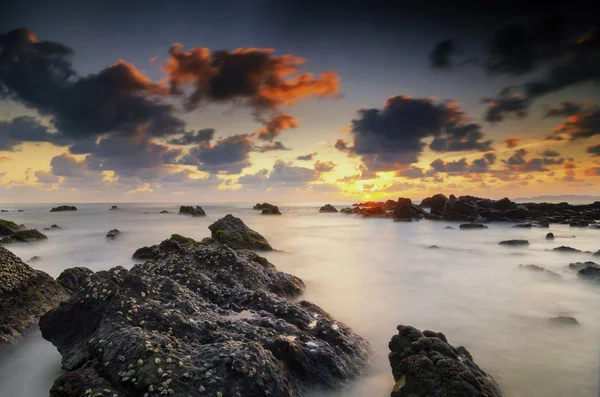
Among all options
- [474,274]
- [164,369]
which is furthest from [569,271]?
[164,369]

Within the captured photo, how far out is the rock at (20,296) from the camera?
7.32m

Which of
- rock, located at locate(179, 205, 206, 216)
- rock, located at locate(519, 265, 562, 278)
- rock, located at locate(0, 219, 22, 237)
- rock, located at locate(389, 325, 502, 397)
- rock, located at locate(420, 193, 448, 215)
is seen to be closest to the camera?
rock, located at locate(389, 325, 502, 397)

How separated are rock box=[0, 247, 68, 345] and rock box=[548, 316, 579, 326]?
13973 mm

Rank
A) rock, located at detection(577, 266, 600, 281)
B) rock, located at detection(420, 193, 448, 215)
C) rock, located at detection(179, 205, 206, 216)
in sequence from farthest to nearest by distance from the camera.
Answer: rock, located at detection(179, 205, 206, 216)
rock, located at detection(420, 193, 448, 215)
rock, located at detection(577, 266, 600, 281)

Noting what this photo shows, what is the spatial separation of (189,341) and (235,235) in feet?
43.0

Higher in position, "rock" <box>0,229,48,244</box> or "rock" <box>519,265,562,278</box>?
"rock" <box>519,265,562,278</box>

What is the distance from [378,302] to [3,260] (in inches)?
425

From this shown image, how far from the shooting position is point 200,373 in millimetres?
4762

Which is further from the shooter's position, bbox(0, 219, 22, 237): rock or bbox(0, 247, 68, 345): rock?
bbox(0, 219, 22, 237): rock

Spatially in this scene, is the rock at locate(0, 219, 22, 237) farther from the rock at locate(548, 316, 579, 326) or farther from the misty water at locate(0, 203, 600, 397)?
the rock at locate(548, 316, 579, 326)

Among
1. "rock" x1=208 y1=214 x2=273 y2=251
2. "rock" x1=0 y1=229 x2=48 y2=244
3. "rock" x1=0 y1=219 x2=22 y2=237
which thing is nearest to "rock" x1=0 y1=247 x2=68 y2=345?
"rock" x1=208 y1=214 x2=273 y2=251

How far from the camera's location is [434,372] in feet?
16.5

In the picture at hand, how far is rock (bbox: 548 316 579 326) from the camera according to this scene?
9.99 m

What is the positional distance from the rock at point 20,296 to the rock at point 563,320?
14.0 m
